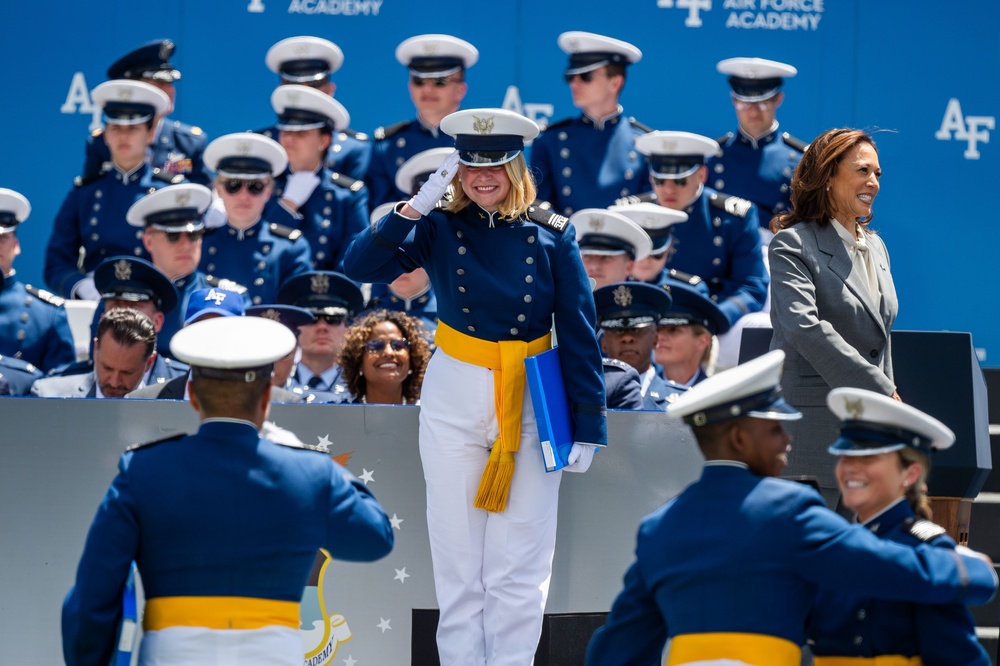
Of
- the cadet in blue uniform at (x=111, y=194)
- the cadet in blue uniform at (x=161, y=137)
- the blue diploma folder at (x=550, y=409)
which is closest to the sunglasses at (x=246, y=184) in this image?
the cadet in blue uniform at (x=111, y=194)

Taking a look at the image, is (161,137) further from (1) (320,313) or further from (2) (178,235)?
(1) (320,313)

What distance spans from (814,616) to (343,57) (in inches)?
255

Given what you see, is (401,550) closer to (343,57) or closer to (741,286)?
(741,286)

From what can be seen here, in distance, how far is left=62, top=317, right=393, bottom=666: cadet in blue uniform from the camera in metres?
3.43

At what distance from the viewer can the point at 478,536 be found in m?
4.74

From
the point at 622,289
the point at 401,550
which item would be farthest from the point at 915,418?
the point at 622,289

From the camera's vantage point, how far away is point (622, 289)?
6.62m

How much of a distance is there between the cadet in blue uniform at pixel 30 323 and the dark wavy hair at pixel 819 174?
4195mm

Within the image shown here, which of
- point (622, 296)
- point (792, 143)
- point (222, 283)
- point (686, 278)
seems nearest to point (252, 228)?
point (222, 283)

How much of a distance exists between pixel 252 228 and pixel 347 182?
64cm

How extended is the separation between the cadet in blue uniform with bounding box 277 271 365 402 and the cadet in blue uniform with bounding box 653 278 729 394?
1.54 m

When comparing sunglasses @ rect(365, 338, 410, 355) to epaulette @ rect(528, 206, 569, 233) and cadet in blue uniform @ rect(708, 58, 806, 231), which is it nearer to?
epaulette @ rect(528, 206, 569, 233)

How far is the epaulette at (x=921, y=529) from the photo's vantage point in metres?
3.47

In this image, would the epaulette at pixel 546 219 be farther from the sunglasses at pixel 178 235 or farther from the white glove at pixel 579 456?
the sunglasses at pixel 178 235
